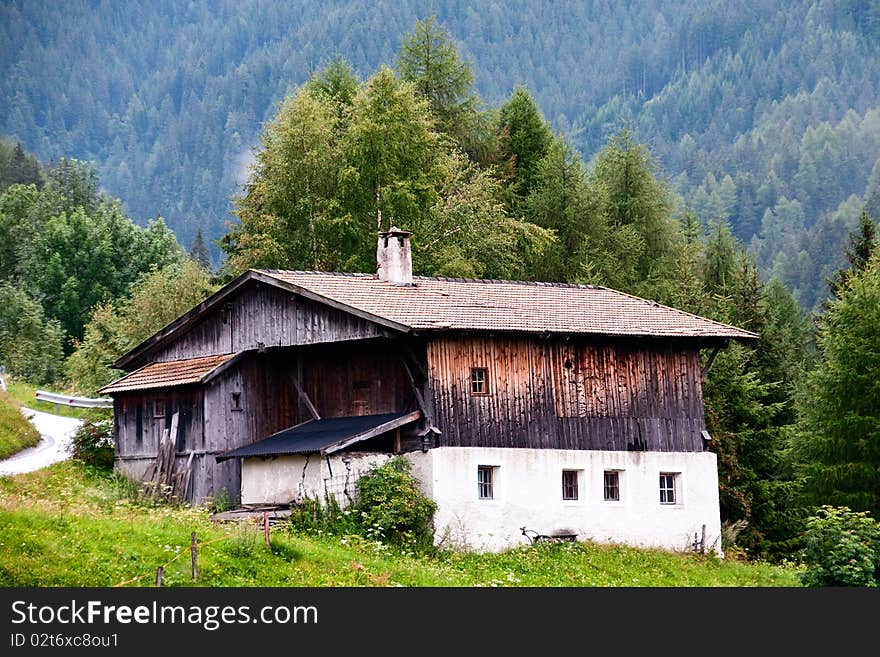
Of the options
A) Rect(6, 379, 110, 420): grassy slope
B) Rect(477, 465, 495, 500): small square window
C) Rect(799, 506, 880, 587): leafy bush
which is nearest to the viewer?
Rect(799, 506, 880, 587): leafy bush

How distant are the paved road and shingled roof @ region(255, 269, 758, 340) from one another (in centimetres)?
990

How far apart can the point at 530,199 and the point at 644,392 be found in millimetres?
30155

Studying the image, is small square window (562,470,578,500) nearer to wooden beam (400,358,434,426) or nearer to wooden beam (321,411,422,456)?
wooden beam (400,358,434,426)

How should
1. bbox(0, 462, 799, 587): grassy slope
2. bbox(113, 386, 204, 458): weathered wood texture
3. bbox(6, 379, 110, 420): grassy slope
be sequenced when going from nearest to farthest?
bbox(0, 462, 799, 587): grassy slope → bbox(113, 386, 204, 458): weathered wood texture → bbox(6, 379, 110, 420): grassy slope

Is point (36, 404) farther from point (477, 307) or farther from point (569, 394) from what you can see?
point (569, 394)

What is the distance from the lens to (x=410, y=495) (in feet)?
110

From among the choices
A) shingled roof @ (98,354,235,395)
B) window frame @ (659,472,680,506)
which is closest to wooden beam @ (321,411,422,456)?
shingled roof @ (98,354,235,395)

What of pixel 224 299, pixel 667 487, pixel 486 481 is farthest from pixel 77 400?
pixel 667 487

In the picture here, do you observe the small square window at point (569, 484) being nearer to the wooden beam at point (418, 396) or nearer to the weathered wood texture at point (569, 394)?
the weathered wood texture at point (569, 394)

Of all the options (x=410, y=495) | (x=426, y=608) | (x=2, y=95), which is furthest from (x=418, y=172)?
Result: (x=2, y=95)

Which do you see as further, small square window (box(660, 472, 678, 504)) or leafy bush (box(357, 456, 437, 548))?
small square window (box(660, 472, 678, 504))

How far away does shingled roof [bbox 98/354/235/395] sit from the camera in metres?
38.9

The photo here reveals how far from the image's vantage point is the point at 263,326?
38500 millimetres

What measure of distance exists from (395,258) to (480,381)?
5366 mm
